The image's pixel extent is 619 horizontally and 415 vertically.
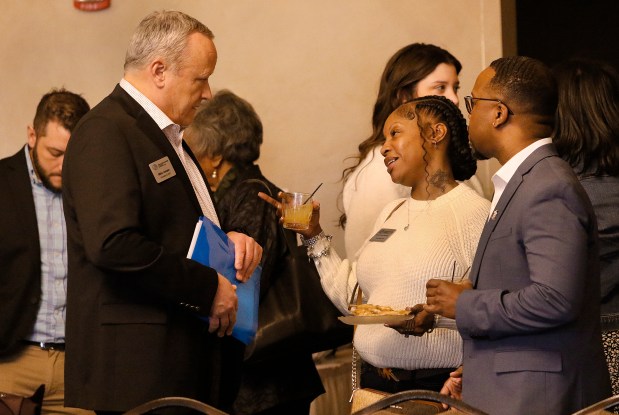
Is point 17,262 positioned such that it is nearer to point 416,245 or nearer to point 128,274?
point 128,274

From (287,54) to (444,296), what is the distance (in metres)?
2.79

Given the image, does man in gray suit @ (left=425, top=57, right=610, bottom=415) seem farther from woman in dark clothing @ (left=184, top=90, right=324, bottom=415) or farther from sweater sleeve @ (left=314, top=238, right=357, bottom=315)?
woman in dark clothing @ (left=184, top=90, right=324, bottom=415)

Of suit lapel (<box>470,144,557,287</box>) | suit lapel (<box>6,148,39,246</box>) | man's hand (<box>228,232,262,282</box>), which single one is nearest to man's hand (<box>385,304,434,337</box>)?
suit lapel (<box>470,144,557,287</box>)

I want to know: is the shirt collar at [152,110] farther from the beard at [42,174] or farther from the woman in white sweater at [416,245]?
the beard at [42,174]

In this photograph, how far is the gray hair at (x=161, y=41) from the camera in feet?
9.11

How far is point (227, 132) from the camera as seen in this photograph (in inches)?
160

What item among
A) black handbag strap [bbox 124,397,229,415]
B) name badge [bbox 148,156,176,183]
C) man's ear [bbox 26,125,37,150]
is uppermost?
man's ear [bbox 26,125,37,150]

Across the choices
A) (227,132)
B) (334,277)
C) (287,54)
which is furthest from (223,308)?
(287,54)

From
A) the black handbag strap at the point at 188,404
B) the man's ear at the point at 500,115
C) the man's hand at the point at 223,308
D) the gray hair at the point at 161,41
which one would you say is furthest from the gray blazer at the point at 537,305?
the gray hair at the point at 161,41

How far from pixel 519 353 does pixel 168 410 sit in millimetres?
926

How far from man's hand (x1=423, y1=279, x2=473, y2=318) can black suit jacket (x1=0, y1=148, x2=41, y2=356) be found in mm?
1746

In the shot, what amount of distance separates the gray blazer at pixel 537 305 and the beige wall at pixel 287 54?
260 cm

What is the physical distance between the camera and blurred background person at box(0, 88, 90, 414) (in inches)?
144

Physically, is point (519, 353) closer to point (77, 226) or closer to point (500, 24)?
point (77, 226)
